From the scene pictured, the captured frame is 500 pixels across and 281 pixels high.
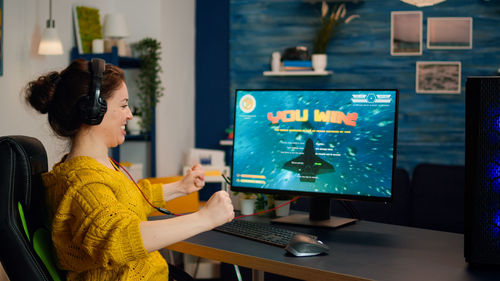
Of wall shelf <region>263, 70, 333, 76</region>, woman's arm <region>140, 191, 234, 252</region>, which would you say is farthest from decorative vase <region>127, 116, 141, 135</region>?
woman's arm <region>140, 191, 234, 252</region>

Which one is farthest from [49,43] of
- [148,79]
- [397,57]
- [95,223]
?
[397,57]

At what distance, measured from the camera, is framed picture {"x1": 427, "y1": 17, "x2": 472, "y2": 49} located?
422 centimetres

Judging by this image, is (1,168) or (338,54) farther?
(338,54)

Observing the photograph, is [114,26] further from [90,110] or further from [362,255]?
[362,255]

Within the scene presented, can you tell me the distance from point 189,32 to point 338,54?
133 cm

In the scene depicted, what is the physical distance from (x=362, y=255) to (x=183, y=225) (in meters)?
0.59

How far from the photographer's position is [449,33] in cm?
425

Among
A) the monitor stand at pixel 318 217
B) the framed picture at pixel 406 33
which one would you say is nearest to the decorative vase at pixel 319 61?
the framed picture at pixel 406 33

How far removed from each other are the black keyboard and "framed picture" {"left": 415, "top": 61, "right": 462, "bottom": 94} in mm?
2867

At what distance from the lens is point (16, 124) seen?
10.5ft

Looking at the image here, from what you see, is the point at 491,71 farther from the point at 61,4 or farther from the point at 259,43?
the point at 61,4

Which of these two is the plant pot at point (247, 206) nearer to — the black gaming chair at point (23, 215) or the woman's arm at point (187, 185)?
the woman's arm at point (187, 185)

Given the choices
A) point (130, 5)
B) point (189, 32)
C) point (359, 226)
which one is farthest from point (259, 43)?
point (359, 226)

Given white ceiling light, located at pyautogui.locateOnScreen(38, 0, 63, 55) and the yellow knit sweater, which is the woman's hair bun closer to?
the yellow knit sweater
